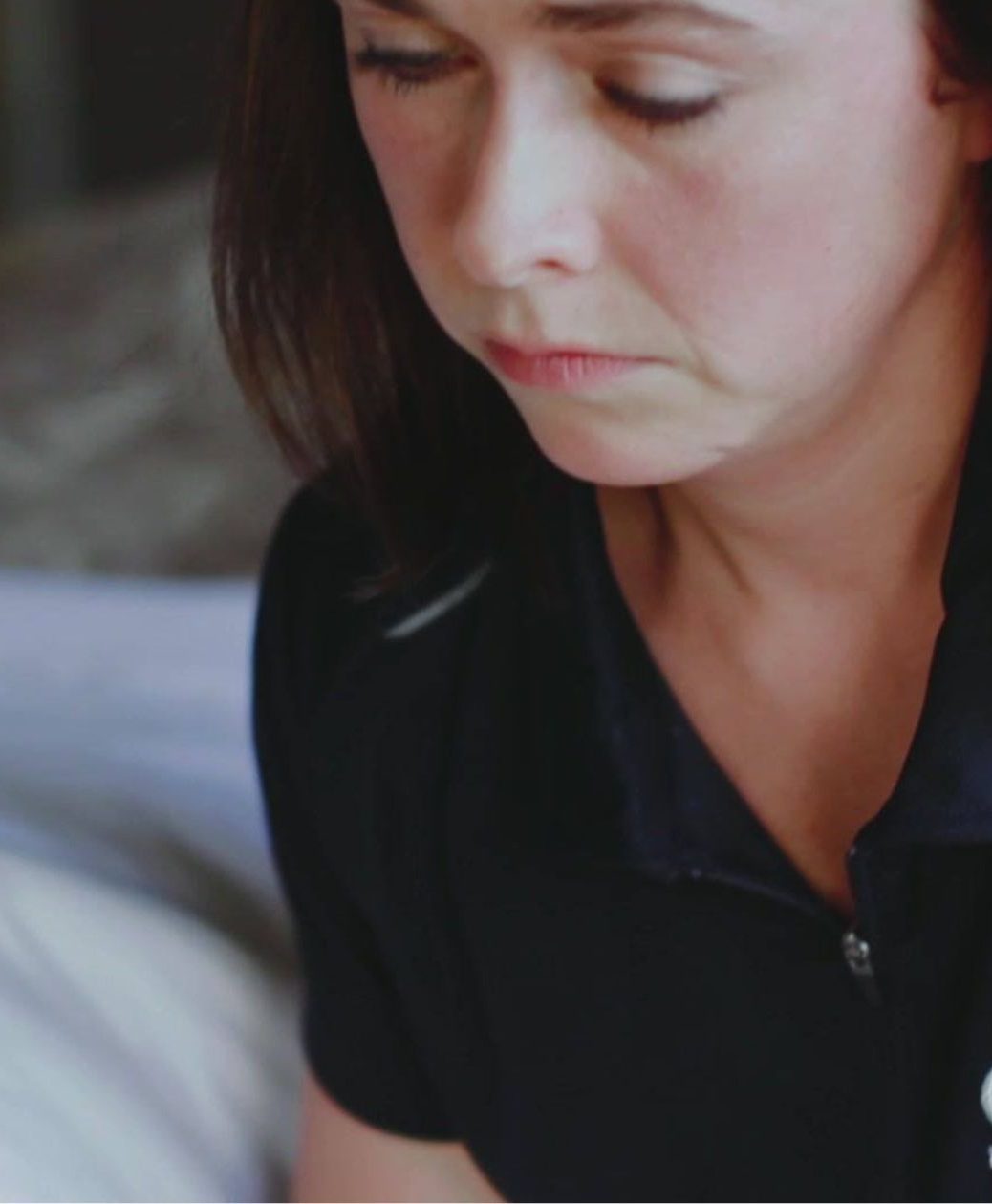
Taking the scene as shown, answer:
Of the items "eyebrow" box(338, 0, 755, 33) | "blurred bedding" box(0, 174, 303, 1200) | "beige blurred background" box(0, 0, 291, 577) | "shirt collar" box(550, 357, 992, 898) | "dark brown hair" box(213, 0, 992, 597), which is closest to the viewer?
"eyebrow" box(338, 0, 755, 33)

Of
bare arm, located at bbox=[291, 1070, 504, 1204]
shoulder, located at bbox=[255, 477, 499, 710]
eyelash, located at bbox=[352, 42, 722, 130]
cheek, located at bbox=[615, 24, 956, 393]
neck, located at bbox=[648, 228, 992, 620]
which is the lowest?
bare arm, located at bbox=[291, 1070, 504, 1204]

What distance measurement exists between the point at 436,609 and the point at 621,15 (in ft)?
1.13

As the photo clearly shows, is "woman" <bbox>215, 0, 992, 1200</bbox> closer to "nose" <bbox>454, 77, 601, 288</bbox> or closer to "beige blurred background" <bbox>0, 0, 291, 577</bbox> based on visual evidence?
"nose" <bbox>454, 77, 601, 288</bbox>

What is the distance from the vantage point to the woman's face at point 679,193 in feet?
2.29

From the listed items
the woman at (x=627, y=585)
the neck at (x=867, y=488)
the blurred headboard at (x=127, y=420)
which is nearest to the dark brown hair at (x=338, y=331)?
the woman at (x=627, y=585)

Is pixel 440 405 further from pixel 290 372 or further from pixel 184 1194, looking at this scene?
pixel 184 1194

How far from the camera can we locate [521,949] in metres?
0.94

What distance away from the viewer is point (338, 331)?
0.95 meters

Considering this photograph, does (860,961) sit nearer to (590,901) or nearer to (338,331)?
→ (590,901)

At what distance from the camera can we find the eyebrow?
681 mm

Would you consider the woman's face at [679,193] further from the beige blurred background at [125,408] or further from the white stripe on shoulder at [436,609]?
the beige blurred background at [125,408]

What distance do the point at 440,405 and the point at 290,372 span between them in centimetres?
7

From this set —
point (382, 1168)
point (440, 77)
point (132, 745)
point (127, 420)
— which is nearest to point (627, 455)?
point (440, 77)

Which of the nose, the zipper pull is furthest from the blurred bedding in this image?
the nose
